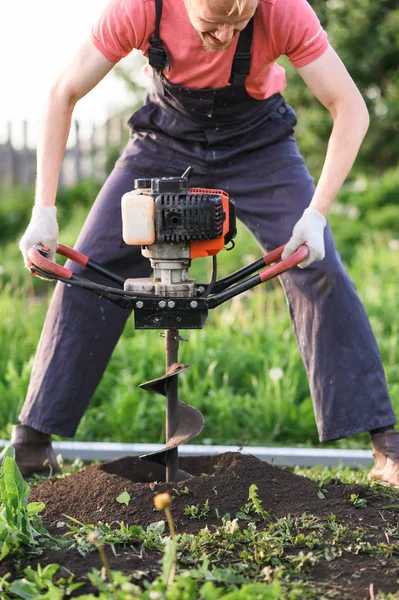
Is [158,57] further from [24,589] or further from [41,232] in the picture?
[24,589]

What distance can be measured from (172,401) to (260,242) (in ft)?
2.45

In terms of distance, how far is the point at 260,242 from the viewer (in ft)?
11.2

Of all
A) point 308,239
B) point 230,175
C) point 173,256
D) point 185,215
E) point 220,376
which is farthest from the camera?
point 220,376

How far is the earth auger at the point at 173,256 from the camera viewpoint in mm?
2572

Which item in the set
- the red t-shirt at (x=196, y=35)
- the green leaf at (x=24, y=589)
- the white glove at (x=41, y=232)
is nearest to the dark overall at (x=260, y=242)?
the red t-shirt at (x=196, y=35)

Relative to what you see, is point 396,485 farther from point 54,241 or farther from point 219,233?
point 54,241

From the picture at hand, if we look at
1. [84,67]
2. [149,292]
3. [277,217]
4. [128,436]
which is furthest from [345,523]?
[128,436]

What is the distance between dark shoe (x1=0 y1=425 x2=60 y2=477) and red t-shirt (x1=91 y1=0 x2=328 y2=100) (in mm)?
1438

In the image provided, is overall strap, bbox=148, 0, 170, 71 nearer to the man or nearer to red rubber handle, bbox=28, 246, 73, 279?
the man

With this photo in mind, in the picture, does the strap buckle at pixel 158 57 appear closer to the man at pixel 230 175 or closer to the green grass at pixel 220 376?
the man at pixel 230 175

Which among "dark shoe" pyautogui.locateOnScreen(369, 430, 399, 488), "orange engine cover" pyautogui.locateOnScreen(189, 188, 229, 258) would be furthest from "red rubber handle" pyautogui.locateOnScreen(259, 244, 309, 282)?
"dark shoe" pyautogui.locateOnScreen(369, 430, 399, 488)

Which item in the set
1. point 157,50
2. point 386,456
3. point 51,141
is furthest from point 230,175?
point 386,456

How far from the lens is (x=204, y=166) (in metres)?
3.31

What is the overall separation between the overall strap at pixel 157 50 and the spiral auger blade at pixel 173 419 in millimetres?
915
